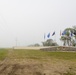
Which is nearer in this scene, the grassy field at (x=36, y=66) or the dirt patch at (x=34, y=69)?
the dirt patch at (x=34, y=69)

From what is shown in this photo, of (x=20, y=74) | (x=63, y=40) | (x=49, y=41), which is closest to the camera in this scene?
(x=20, y=74)

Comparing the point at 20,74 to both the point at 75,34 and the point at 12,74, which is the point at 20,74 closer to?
the point at 12,74

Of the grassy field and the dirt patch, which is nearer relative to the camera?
the dirt patch

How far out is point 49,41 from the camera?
106 meters

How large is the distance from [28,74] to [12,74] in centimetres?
83

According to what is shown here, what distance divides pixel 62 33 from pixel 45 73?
216 feet

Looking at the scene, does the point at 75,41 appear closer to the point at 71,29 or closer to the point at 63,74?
the point at 71,29

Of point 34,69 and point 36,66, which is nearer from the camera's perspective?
point 34,69

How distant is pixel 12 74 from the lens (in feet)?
39.9

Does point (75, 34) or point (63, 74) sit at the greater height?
point (75, 34)

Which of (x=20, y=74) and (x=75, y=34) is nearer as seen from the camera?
(x=20, y=74)

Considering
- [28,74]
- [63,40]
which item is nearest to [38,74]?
[28,74]

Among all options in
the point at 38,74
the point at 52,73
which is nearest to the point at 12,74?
the point at 38,74

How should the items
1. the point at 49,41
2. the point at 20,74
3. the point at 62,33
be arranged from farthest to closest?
the point at 49,41 < the point at 62,33 < the point at 20,74
